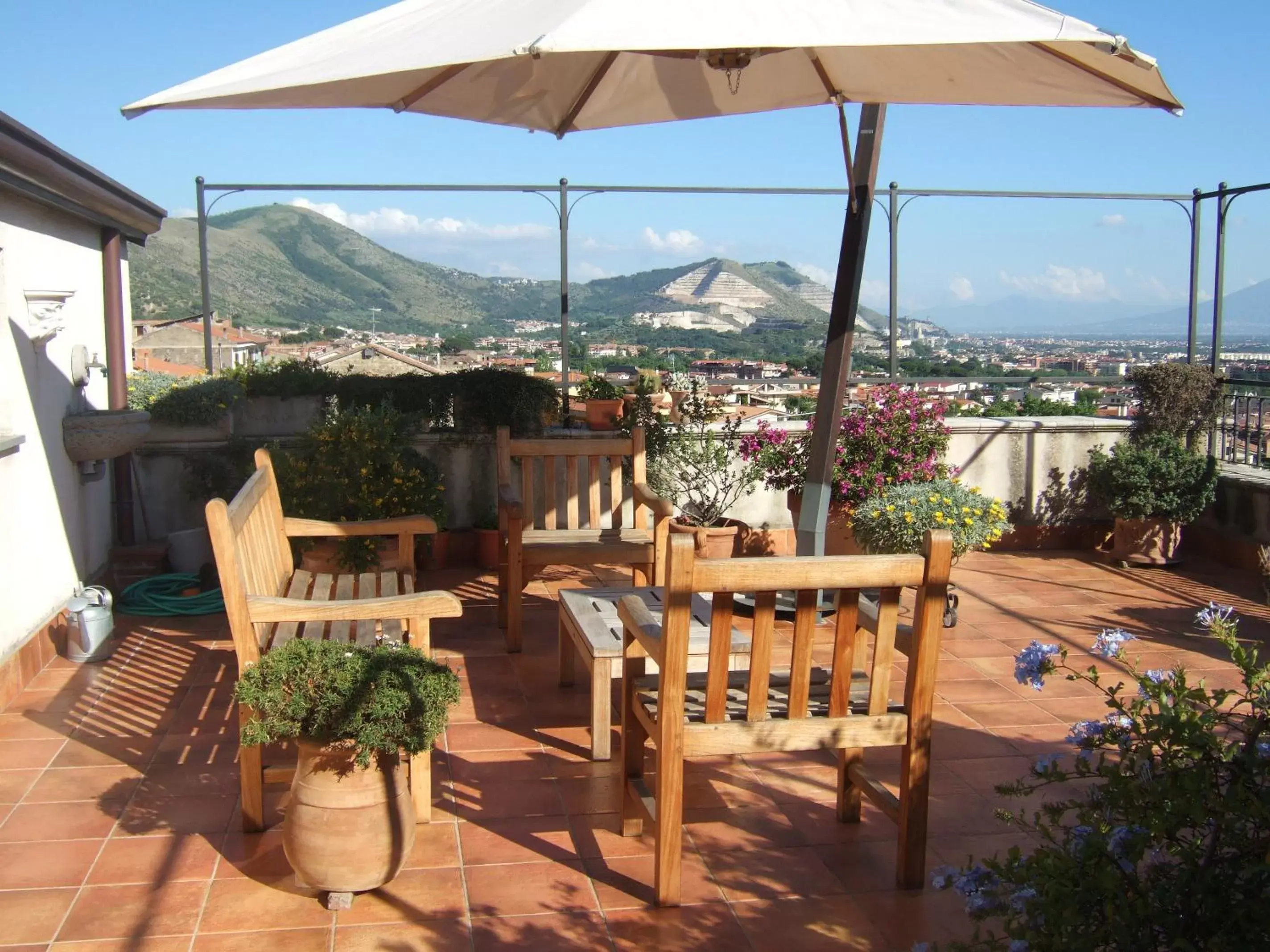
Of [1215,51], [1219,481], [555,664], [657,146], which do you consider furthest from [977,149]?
[555,664]

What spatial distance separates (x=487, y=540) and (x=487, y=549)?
64 mm

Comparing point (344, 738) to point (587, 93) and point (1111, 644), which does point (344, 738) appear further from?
point (587, 93)

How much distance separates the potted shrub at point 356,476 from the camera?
18.1 ft

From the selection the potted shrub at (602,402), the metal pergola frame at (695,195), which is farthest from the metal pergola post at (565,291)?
the potted shrub at (602,402)

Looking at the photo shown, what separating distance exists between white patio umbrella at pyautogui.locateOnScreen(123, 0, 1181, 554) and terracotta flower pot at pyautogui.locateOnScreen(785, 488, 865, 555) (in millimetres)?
1351

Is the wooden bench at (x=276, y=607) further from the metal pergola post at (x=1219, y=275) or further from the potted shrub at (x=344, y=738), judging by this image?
the metal pergola post at (x=1219, y=275)

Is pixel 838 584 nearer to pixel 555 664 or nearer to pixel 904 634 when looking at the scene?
pixel 904 634

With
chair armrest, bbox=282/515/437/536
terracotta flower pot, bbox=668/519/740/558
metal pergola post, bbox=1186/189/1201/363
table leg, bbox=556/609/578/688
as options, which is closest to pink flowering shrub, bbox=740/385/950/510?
terracotta flower pot, bbox=668/519/740/558

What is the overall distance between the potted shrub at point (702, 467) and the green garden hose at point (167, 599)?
2.38 meters

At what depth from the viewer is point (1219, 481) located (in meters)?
6.72

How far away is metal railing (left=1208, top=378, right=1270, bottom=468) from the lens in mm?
6621

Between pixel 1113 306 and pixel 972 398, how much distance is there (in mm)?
16858

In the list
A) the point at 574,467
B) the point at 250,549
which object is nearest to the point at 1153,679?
the point at 250,549

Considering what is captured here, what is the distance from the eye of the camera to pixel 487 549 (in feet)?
21.2
